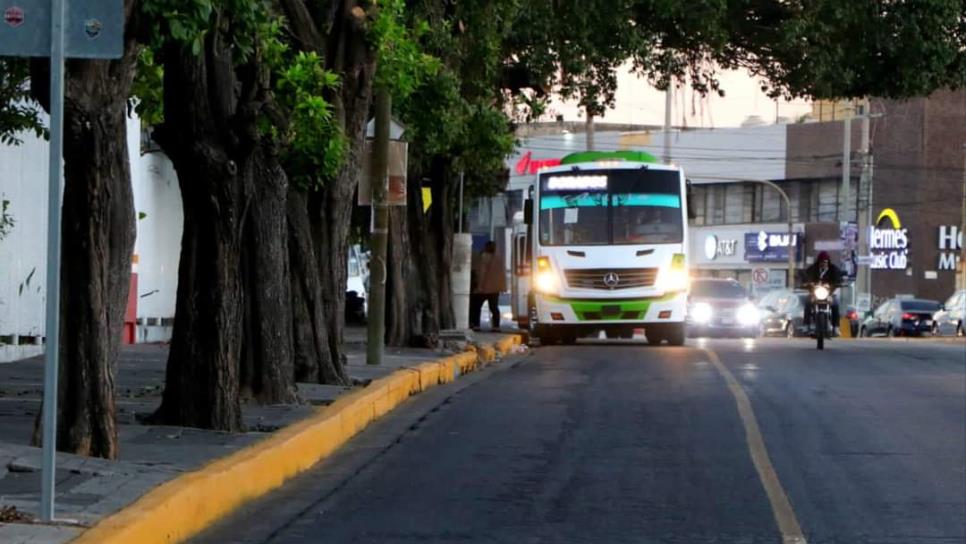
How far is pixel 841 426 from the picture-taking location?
15.7 meters

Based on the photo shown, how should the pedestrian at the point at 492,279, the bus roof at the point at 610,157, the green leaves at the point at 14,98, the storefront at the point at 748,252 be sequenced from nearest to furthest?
the green leaves at the point at 14,98, the bus roof at the point at 610,157, the pedestrian at the point at 492,279, the storefront at the point at 748,252

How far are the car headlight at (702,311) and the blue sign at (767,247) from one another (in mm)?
29933

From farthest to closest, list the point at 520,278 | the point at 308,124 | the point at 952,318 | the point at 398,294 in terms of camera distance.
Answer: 1. the point at 952,318
2. the point at 520,278
3. the point at 398,294
4. the point at 308,124

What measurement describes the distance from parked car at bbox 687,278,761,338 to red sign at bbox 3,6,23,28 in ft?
117

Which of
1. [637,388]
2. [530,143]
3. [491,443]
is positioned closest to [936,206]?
[530,143]

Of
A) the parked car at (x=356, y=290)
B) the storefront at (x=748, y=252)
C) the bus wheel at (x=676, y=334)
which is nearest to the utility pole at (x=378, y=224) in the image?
the bus wheel at (x=676, y=334)

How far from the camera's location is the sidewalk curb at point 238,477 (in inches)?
334

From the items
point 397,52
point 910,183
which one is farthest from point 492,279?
point 910,183

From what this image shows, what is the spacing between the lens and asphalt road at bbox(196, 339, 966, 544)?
998cm

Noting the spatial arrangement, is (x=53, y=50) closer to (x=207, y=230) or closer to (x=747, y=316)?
(x=207, y=230)

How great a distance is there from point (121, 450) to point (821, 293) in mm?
21603

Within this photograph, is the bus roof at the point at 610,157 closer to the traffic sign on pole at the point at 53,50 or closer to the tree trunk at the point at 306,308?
the tree trunk at the point at 306,308

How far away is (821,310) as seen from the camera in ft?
102

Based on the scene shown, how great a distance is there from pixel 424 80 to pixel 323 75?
8740 mm
